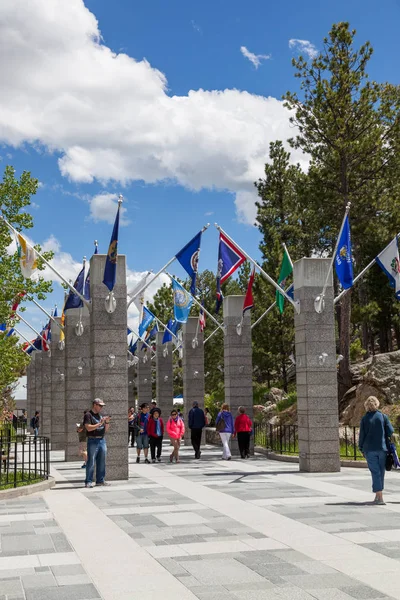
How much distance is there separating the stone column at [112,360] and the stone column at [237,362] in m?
7.93

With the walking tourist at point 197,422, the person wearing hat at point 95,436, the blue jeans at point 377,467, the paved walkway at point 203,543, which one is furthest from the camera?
the walking tourist at point 197,422

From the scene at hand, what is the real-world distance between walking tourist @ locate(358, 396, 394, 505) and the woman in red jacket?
34.8ft

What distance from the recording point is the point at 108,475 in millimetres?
17781

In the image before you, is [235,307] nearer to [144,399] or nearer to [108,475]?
[108,475]

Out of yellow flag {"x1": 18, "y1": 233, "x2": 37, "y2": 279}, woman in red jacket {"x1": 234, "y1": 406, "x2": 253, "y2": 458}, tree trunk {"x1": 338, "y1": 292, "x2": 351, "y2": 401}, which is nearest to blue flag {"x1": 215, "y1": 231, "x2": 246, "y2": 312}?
woman in red jacket {"x1": 234, "y1": 406, "x2": 253, "y2": 458}

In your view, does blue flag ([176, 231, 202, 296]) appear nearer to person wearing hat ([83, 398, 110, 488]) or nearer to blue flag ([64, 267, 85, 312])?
blue flag ([64, 267, 85, 312])

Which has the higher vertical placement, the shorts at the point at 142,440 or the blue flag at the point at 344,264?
the blue flag at the point at 344,264

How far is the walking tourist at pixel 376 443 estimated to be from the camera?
40.4 feet

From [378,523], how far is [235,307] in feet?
52.2

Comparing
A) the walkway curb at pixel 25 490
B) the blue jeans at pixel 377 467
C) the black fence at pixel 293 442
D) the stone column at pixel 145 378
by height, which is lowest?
the walkway curb at pixel 25 490

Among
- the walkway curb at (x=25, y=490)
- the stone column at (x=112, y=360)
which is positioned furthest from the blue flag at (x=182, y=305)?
the walkway curb at (x=25, y=490)

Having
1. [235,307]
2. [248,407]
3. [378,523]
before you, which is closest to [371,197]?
[235,307]

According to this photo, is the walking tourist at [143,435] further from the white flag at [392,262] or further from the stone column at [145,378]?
the stone column at [145,378]

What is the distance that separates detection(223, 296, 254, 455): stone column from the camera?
25781 mm
